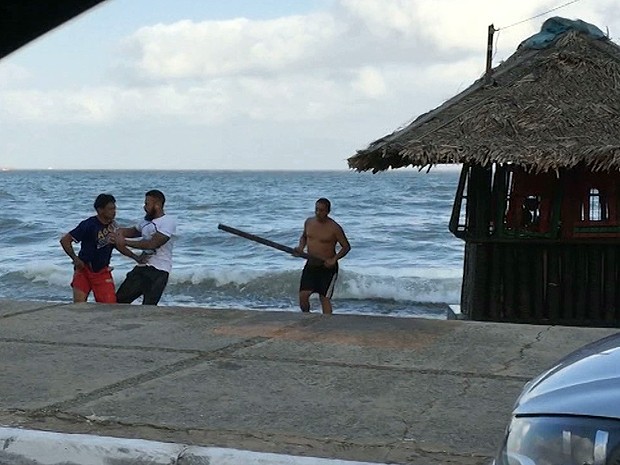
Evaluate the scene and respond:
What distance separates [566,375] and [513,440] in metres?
0.24

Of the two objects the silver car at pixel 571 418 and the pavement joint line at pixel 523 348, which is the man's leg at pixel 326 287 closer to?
the pavement joint line at pixel 523 348

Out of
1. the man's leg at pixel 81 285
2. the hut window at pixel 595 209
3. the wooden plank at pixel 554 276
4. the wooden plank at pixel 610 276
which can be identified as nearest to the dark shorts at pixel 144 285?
the man's leg at pixel 81 285

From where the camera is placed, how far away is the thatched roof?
28.7 ft

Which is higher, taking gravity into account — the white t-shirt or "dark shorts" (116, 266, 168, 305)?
the white t-shirt

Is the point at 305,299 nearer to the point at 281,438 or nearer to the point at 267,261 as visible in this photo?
the point at 281,438

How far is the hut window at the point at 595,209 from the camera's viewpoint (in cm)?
941

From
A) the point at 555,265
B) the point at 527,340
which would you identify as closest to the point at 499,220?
the point at 555,265

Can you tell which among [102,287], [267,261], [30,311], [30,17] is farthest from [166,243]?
[267,261]

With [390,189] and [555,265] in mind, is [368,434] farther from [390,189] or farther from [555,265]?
[390,189]

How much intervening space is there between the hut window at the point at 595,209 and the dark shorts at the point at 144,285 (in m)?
4.33

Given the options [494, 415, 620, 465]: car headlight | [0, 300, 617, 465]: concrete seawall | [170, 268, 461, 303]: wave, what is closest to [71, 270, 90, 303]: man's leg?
[0, 300, 617, 465]: concrete seawall

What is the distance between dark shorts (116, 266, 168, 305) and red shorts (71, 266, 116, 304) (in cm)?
14

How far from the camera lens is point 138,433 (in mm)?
4605

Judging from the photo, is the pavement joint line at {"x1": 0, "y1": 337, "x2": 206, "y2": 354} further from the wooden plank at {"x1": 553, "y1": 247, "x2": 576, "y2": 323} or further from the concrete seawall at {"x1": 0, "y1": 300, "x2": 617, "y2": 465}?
the wooden plank at {"x1": 553, "y1": 247, "x2": 576, "y2": 323}
